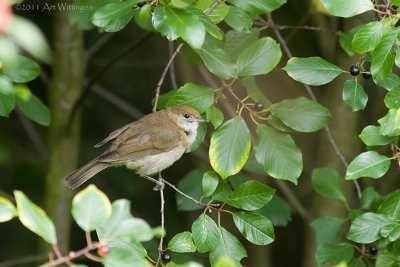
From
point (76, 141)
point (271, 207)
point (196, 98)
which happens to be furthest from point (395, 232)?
point (76, 141)

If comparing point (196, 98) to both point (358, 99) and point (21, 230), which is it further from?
point (21, 230)

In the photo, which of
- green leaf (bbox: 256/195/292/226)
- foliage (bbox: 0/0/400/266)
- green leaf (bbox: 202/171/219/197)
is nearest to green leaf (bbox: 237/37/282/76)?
foliage (bbox: 0/0/400/266)

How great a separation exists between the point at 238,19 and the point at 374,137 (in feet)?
3.16

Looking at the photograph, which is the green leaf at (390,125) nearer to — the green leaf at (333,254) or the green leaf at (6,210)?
the green leaf at (333,254)

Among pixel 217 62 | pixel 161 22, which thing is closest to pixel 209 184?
pixel 217 62

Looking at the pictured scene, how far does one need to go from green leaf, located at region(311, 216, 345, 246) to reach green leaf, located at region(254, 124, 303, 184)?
31.0 inches

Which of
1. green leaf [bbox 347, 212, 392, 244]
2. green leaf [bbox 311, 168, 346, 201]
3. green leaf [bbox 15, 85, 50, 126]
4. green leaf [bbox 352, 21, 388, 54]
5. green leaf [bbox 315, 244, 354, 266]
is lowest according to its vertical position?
green leaf [bbox 315, 244, 354, 266]

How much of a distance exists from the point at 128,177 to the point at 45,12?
1843 mm

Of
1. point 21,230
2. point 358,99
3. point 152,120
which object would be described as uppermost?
point 358,99

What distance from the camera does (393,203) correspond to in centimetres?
331

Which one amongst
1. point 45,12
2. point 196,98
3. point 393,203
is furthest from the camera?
point 45,12

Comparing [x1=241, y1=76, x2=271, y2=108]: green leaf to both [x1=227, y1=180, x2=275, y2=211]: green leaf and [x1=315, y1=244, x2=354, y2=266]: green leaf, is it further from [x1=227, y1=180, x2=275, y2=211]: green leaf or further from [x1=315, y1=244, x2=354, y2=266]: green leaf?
[x1=315, y1=244, x2=354, y2=266]: green leaf

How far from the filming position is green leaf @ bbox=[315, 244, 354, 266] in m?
3.69

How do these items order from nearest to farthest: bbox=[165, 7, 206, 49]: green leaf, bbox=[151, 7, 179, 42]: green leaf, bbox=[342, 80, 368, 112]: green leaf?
bbox=[165, 7, 206, 49]: green leaf
bbox=[151, 7, 179, 42]: green leaf
bbox=[342, 80, 368, 112]: green leaf
